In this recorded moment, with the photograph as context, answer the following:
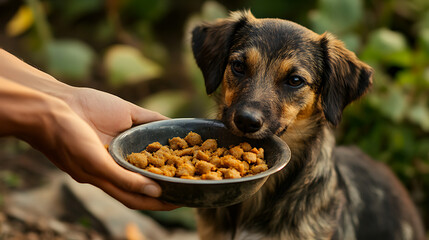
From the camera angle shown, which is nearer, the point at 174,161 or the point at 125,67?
the point at 174,161

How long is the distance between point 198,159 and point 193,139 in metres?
0.24

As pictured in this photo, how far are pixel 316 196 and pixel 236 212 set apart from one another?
686 mm

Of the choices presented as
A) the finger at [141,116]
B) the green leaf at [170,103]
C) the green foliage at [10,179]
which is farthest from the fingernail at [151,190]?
the green leaf at [170,103]

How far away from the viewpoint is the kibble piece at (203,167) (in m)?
2.71

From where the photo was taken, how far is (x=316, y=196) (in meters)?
Result: 3.61

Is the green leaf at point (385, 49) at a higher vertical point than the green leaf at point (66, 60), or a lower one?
higher

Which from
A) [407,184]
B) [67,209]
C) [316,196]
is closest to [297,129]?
[316,196]

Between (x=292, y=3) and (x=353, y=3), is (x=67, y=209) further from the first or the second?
(x=292, y=3)

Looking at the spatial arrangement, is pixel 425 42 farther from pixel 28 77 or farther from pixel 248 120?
pixel 28 77

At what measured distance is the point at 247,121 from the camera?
9.95 ft

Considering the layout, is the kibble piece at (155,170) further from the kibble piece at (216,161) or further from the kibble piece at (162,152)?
the kibble piece at (216,161)

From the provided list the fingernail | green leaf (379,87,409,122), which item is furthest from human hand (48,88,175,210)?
green leaf (379,87,409,122)

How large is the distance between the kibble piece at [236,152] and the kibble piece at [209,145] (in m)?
0.14

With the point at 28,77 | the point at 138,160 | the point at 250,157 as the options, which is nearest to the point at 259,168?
the point at 250,157
